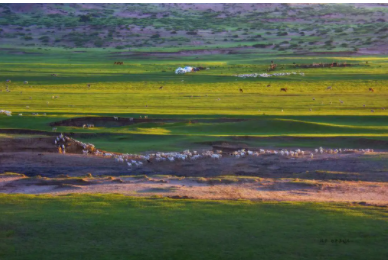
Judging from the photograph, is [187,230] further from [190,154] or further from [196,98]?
[196,98]

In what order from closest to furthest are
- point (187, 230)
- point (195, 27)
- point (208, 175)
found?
point (187, 230)
point (208, 175)
point (195, 27)

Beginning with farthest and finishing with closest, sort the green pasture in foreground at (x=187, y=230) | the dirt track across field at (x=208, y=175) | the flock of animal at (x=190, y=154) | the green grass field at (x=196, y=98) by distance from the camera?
the green grass field at (x=196, y=98), the flock of animal at (x=190, y=154), the dirt track across field at (x=208, y=175), the green pasture in foreground at (x=187, y=230)

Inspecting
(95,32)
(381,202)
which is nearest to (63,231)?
(381,202)

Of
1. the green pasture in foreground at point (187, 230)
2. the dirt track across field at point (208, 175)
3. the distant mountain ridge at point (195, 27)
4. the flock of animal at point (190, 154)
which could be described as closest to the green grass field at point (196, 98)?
the flock of animal at point (190, 154)

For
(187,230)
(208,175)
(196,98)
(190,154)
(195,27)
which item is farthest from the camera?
(195,27)

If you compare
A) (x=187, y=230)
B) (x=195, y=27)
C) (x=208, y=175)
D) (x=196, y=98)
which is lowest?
(x=195, y=27)

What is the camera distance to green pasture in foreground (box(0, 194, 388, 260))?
10312 mm

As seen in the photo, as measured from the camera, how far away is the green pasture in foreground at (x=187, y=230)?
10312mm

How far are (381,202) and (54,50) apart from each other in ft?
249

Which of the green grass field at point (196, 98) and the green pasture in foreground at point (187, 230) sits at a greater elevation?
the green pasture in foreground at point (187, 230)

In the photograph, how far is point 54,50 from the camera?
85.0 metres

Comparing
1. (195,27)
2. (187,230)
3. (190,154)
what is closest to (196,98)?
(190,154)

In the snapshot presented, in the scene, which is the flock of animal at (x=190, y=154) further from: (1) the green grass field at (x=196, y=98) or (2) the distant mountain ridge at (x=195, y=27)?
(2) the distant mountain ridge at (x=195, y=27)

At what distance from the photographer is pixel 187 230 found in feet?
37.4
